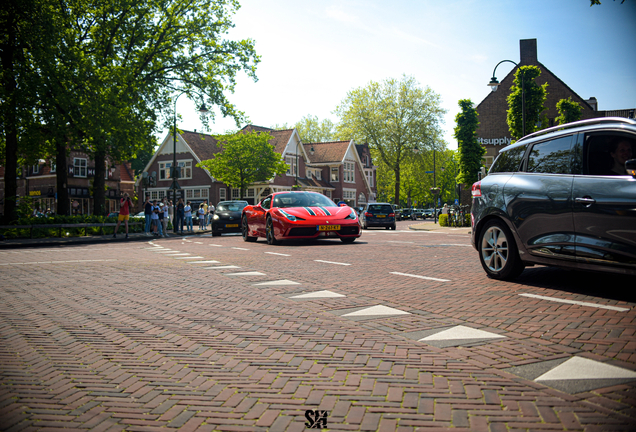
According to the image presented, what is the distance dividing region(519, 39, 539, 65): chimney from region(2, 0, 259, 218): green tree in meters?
25.6

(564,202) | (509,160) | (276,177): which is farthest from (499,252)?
(276,177)

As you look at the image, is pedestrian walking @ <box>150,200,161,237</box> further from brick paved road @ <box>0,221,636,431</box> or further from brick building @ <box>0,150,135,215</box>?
brick building @ <box>0,150,135,215</box>

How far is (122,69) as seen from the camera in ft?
78.6

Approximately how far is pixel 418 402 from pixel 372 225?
90.6ft

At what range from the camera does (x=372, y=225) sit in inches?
1193

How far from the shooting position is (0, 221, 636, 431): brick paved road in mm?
2699

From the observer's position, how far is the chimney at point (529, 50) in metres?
43.1

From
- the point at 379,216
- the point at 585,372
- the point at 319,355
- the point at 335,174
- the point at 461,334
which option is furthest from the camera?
the point at 335,174

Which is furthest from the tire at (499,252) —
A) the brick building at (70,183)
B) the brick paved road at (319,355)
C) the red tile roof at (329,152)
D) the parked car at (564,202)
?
the red tile roof at (329,152)

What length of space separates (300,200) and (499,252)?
846 cm

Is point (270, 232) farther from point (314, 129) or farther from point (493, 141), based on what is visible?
point (314, 129)

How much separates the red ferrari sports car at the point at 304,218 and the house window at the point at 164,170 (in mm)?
41636

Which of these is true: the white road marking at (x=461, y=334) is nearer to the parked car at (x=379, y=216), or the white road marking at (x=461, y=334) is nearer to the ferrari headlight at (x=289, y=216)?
the ferrari headlight at (x=289, y=216)

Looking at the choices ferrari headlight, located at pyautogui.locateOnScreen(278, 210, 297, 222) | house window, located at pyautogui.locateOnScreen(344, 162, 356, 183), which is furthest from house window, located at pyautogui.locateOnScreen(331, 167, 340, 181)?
ferrari headlight, located at pyautogui.locateOnScreen(278, 210, 297, 222)
